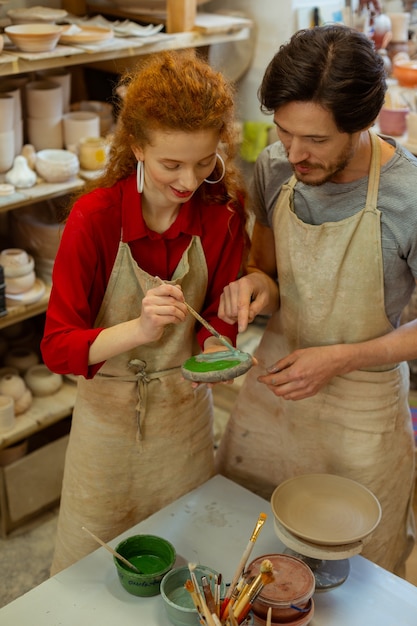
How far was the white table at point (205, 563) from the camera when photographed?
5.59ft

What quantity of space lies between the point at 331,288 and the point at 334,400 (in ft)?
1.04

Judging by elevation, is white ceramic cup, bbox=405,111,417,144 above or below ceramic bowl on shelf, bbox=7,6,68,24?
below

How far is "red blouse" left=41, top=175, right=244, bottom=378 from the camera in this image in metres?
1.85

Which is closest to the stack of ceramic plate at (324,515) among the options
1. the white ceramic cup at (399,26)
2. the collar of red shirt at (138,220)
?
the collar of red shirt at (138,220)

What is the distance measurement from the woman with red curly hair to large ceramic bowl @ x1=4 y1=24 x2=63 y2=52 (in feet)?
2.78

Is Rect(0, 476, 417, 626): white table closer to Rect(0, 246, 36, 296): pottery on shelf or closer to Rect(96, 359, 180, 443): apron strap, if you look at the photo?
Rect(96, 359, 180, 443): apron strap

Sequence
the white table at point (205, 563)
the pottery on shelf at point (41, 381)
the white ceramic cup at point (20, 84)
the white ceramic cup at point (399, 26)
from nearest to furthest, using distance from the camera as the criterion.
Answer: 1. the white table at point (205, 563)
2. the white ceramic cup at point (20, 84)
3. the pottery on shelf at point (41, 381)
4. the white ceramic cup at point (399, 26)

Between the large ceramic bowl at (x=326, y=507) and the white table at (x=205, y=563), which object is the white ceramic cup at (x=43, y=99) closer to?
the white table at (x=205, y=563)

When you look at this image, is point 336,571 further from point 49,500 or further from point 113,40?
point 113,40

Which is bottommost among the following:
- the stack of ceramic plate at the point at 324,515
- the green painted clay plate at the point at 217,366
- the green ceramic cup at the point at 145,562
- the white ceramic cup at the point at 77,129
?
the green ceramic cup at the point at 145,562

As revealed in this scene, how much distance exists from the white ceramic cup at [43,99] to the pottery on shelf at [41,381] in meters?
1.04

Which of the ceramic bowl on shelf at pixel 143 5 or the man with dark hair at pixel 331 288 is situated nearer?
the man with dark hair at pixel 331 288

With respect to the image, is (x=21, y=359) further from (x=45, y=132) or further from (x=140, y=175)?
(x=140, y=175)

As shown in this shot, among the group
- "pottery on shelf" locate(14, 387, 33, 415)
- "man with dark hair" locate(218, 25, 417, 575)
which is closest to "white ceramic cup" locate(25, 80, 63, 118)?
"pottery on shelf" locate(14, 387, 33, 415)
